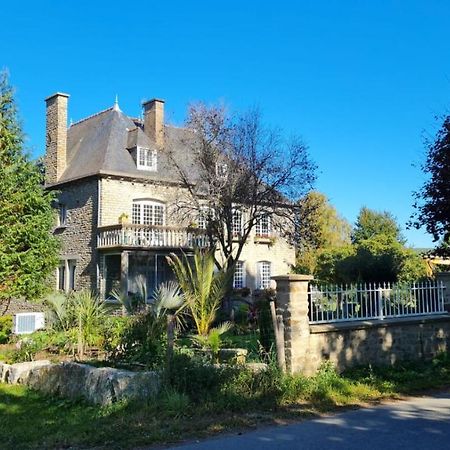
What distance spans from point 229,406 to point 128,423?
1.51 m

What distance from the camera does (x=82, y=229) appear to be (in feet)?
90.6

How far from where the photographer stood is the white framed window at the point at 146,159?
27.8 meters

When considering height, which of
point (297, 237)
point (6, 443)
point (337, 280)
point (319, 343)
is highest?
point (297, 237)

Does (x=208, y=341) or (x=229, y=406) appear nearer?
(x=229, y=406)

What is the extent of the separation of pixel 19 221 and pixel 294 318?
12.0 metres

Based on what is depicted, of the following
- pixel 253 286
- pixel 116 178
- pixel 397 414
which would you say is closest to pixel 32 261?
pixel 116 178

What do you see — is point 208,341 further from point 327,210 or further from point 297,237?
point 327,210

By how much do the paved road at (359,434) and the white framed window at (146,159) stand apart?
21.7m

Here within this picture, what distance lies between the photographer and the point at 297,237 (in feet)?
79.5

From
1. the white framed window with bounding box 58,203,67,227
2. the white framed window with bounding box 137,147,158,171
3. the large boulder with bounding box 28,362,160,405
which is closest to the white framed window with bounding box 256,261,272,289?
the white framed window with bounding box 137,147,158,171

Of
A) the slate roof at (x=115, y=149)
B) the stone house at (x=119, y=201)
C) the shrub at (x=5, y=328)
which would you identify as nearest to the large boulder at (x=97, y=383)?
the shrub at (x=5, y=328)

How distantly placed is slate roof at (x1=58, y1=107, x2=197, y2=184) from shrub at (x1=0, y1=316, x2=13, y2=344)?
957cm

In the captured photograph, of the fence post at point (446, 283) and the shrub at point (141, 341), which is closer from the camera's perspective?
the shrub at point (141, 341)

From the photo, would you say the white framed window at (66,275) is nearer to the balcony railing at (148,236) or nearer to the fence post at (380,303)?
the balcony railing at (148,236)
